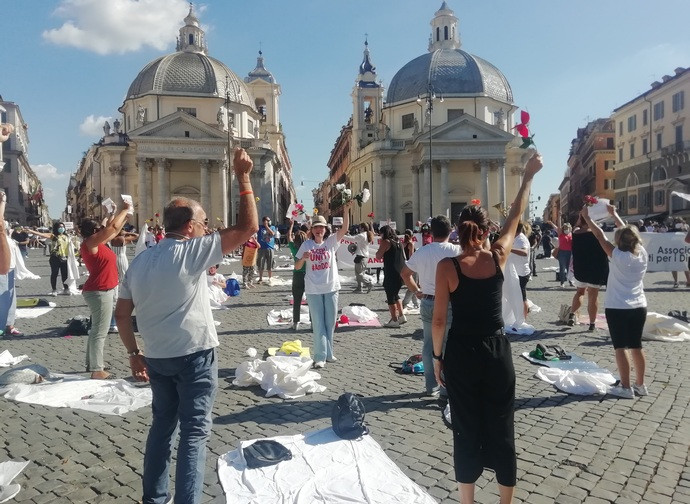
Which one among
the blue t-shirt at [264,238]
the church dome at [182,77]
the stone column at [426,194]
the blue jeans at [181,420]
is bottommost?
the blue jeans at [181,420]

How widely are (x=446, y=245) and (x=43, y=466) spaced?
4201 mm

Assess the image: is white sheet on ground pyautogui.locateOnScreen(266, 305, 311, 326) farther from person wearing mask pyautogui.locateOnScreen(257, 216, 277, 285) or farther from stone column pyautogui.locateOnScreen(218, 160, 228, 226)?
stone column pyautogui.locateOnScreen(218, 160, 228, 226)

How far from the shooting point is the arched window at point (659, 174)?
5222 centimetres

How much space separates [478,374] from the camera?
3.16 metres

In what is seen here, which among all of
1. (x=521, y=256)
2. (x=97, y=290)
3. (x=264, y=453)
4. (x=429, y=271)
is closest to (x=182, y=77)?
(x=521, y=256)

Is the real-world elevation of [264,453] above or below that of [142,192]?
below

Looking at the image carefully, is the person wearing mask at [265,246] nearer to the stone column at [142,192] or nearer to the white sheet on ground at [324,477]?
the white sheet on ground at [324,477]

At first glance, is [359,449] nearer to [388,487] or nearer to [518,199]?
[388,487]

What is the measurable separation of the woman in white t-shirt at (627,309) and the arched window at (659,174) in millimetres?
54554

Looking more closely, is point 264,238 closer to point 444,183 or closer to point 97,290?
point 97,290

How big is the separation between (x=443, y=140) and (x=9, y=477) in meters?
50.3

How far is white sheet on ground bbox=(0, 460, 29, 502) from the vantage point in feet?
12.1

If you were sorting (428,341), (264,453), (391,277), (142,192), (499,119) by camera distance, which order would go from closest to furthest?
(264,453), (428,341), (391,277), (142,192), (499,119)

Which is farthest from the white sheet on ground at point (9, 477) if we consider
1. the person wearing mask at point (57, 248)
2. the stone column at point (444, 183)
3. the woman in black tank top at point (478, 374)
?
the stone column at point (444, 183)
